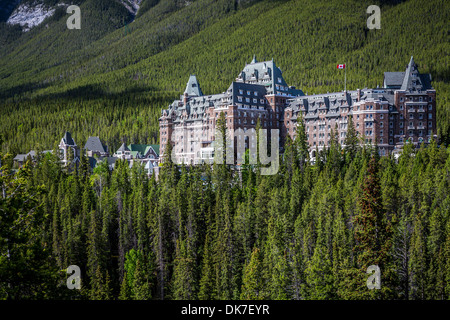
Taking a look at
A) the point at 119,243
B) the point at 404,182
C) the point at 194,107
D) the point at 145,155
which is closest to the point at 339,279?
the point at 404,182

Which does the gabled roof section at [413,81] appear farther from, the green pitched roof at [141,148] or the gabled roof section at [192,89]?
the green pitched roof at [141,148]

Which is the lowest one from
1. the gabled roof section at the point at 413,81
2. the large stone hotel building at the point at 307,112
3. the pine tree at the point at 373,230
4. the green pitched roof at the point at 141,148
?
the pine tree at the point at 373,230

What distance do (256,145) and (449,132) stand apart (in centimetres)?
4325

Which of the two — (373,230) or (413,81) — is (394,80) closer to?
(413,81)

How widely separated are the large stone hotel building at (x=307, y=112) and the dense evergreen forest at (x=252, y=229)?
13398 millimetres

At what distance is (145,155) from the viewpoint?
162 m

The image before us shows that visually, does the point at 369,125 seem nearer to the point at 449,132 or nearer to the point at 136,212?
the point at 449,132

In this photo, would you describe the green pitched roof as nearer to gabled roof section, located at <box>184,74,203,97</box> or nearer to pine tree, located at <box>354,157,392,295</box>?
gabled roof section, located at <box>184,74,203,97</box>

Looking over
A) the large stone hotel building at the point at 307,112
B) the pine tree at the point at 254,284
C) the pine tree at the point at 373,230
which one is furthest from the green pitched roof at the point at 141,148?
the pine tree at the point at 373,230

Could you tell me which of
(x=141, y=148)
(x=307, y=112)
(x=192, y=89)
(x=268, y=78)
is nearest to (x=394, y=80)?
(x=307, y=112)

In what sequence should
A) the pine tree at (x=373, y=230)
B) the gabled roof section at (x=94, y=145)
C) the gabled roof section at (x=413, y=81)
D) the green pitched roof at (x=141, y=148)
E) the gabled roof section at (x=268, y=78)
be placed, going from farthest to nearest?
the gabled roof section at (x=94, y=145), the green pitched roof at (x=141, y=148), the gabled roof section at (x=268, y=78), the gabled roof section at (x=413, y=81), the pine tree at (x=373, y=230)

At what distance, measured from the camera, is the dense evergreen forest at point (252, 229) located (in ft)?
230

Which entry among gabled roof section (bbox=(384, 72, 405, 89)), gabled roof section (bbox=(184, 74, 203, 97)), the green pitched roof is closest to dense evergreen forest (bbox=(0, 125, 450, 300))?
gabled roof section (bbox=(384, 72, 405, 89))

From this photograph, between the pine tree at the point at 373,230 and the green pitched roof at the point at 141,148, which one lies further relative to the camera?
the green pitched roof at the point at 141,148
